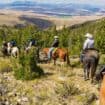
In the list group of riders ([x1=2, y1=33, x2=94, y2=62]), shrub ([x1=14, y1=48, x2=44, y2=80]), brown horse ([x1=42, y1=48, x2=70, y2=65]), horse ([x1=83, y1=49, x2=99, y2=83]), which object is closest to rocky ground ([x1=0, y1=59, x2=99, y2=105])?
shrub ([x1=14, y1=48, x2=44, y2=80])

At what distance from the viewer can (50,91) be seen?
1535 cm

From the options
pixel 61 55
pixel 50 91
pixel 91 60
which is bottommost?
pixel 61 55

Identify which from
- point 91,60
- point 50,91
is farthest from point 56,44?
point 50,91

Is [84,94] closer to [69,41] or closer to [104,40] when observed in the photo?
[104,40]

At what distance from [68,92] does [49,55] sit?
8.28 metres

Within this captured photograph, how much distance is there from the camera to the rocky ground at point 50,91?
1434 cm

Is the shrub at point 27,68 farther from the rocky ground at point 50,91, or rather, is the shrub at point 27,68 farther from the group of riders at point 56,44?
the group of riders at point 56,44

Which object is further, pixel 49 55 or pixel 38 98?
pixel 49 55

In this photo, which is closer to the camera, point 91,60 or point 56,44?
point 91,60

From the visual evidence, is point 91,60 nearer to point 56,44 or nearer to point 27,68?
point 27,68

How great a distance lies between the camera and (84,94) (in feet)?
48.6

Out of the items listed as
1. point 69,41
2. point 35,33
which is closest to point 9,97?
point 69,41

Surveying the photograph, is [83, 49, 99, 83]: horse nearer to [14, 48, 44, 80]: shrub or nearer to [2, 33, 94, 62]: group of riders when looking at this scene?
[2, 33, 94, 62]: group of riders

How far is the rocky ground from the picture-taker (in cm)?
1434
